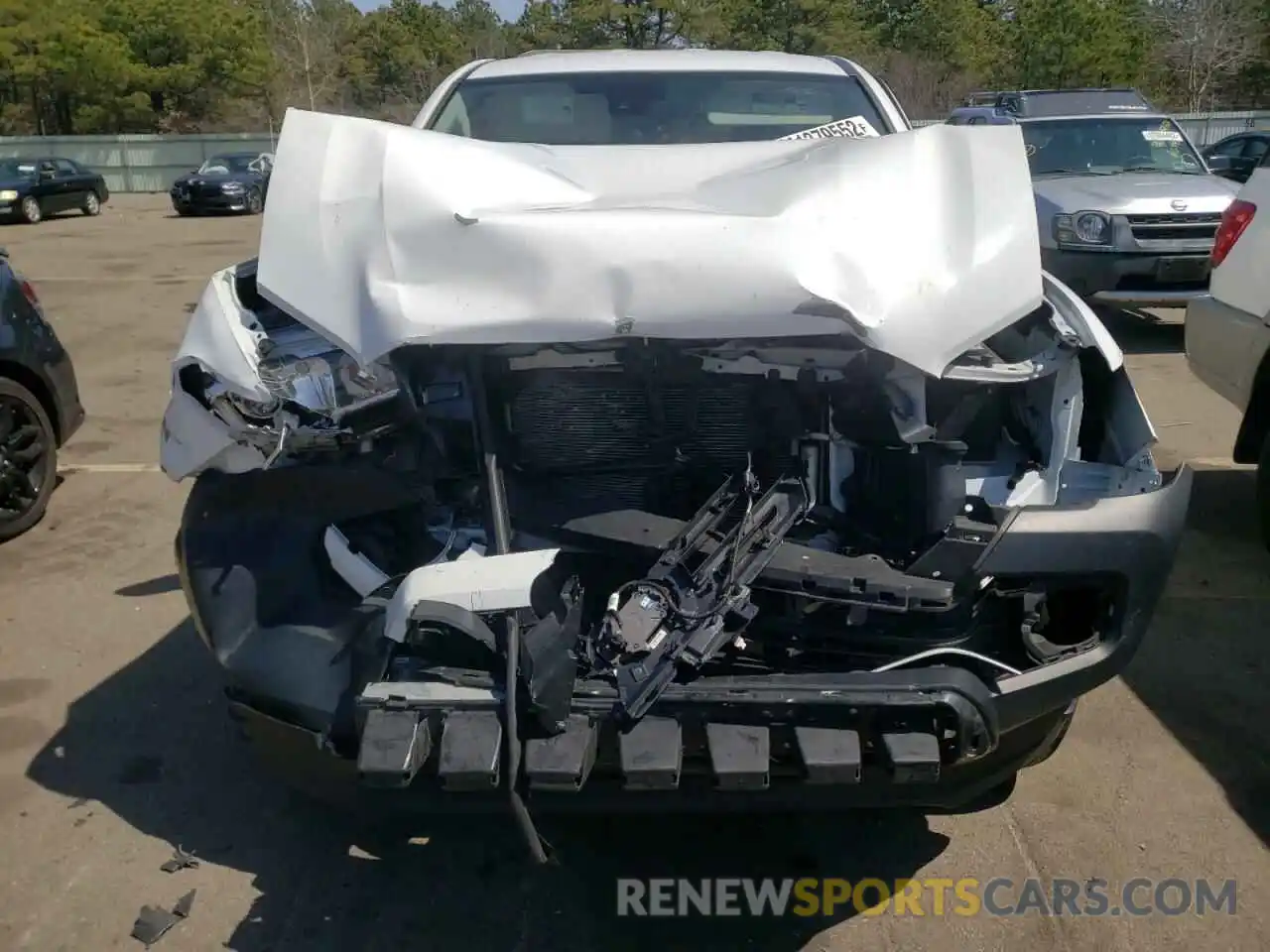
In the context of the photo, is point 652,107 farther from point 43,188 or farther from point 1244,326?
point 43,188

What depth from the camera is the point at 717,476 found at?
2822 mm

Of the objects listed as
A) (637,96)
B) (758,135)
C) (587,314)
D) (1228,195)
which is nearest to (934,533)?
(587,314)

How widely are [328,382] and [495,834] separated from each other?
1.33 m

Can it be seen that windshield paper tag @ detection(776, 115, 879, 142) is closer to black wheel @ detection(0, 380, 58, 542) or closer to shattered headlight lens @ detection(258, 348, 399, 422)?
shattered headlight lens @ detection(258, 348, 399, 422)

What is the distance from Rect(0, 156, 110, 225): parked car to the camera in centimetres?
2292

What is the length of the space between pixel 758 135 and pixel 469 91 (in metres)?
1.20

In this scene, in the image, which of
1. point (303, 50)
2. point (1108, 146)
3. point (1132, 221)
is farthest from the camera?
point (303, 50)

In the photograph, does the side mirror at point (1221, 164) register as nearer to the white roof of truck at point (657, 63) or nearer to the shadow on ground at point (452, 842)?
the white roof of truck at point (657, 63)

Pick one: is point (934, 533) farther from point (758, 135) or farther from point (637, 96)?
point (637, 96)

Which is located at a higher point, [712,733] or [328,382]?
[328,382]

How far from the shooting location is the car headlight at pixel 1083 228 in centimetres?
875

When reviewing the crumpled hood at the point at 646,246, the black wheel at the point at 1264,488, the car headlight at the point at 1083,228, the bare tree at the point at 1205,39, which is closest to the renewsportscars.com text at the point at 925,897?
the crumpled hood at the point at 646,246

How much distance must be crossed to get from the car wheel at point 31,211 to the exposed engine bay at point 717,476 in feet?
77.5

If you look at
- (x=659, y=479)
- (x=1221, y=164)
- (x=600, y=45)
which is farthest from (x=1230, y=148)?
(x=600, y=45)
